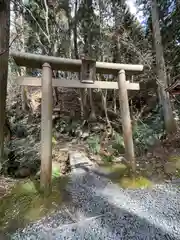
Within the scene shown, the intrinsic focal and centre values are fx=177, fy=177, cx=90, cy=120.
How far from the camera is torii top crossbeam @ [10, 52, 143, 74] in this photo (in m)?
3.33

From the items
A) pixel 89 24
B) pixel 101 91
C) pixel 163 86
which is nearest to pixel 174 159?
→ pixel 163 86

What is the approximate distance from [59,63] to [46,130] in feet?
4.57

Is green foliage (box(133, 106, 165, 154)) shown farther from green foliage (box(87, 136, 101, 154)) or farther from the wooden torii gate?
the wooden torii gate

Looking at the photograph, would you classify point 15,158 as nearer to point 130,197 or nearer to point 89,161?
point 89,161

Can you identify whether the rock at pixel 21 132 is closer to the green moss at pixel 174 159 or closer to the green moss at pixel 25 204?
the green moss at pixel 25 204

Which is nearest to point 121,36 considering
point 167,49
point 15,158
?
point 167,49

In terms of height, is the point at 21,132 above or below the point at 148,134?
above

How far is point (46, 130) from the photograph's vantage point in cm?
339

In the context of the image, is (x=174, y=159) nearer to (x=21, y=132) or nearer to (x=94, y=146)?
(x=94, y=146)

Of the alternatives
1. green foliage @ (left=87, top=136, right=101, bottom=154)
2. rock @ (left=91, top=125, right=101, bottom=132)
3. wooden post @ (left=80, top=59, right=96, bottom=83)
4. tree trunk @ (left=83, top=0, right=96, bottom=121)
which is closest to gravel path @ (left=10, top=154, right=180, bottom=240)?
wooden post @ (left=80, top=59, right=96, bottom=83)

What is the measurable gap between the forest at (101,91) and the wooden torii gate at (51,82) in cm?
155

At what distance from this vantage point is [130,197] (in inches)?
133

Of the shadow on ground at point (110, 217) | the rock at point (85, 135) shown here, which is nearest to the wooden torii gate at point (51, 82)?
the shadow on ground at point (110, 217)

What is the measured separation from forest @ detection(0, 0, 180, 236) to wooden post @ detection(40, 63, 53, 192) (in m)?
1.52
